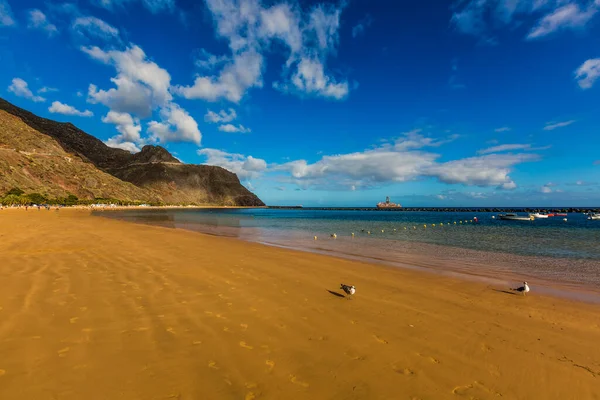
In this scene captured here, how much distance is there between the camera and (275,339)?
5852 mm

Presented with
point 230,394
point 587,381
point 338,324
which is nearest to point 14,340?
point 230,394

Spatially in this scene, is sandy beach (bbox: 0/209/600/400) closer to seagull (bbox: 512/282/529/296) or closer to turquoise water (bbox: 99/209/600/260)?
seagull (bbox: 512/282/529/296)

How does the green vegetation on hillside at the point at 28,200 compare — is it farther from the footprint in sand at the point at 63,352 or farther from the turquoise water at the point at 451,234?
the footprint in sand at the point at 63,352

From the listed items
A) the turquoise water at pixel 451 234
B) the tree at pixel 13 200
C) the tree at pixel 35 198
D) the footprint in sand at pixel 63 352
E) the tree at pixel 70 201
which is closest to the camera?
the footprint in sand at pixel 63 352

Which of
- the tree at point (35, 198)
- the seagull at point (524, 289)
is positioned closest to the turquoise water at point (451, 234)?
the seagull at point (524, 289)

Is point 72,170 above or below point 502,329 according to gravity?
above

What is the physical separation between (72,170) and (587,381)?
481 feet

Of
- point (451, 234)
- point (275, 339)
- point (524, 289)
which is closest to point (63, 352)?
point (275, 339)

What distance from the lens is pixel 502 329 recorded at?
7066 mm

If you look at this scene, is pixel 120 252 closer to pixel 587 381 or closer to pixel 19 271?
pixel 19 271

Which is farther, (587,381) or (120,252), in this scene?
(120,252)

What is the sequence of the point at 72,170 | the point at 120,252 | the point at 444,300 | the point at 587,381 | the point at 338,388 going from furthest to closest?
1. the point at 72,170
2. the point at 120,252
3. the point at 444,300
4. the point at 587,381
5. the point at 338,388

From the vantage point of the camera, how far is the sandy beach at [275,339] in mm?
4297

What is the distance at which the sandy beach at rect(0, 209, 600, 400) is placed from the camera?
4297 mm
